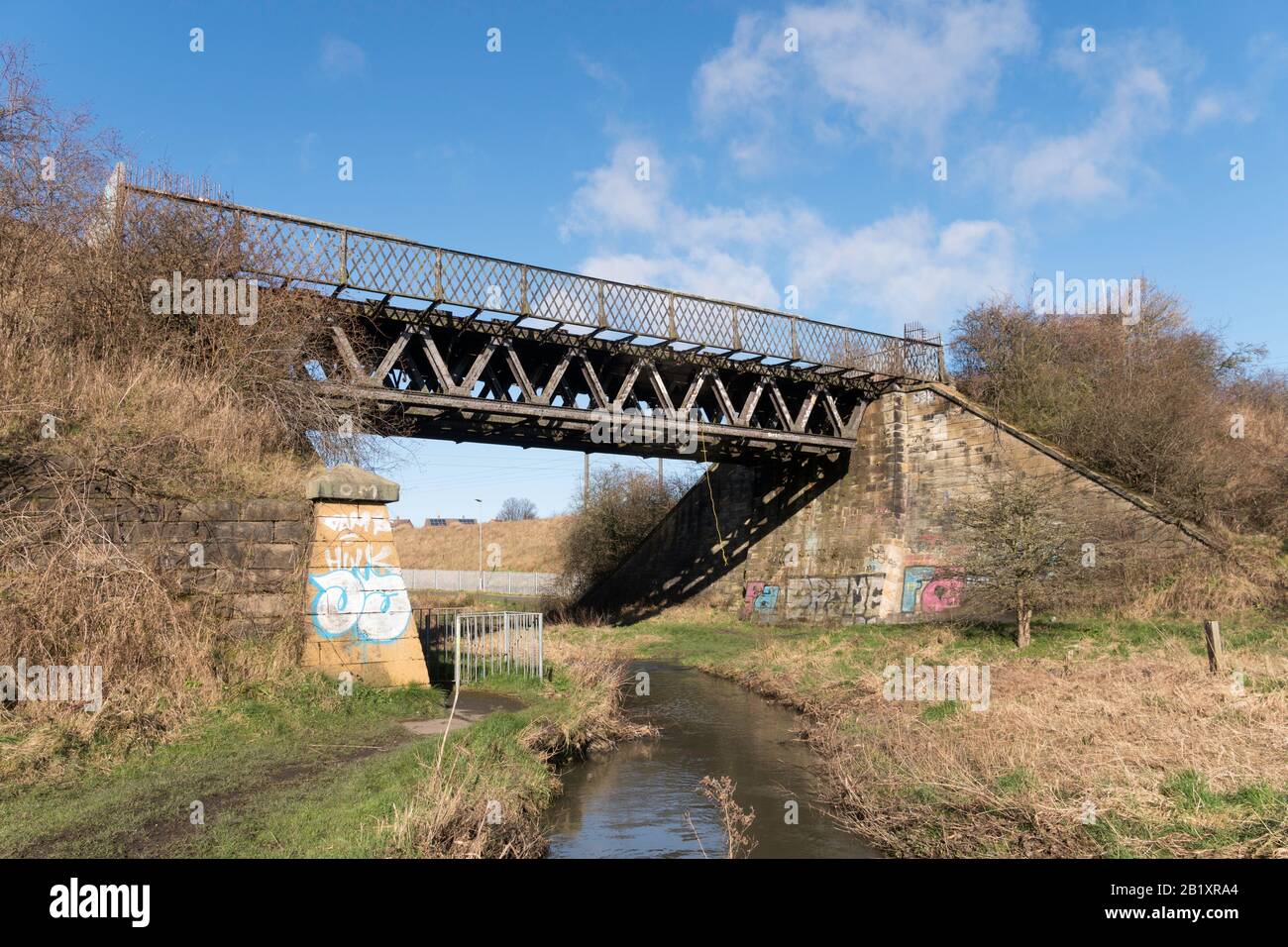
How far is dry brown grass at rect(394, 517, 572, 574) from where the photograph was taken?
70.3 m

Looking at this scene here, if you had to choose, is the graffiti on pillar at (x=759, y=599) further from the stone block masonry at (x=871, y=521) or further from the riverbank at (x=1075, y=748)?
the riverbank at (x=1075, y=748)

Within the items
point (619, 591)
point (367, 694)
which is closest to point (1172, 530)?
point (367, 694)

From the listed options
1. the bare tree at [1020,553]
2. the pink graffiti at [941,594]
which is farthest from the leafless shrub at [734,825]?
the pink graffiti at [941,594]

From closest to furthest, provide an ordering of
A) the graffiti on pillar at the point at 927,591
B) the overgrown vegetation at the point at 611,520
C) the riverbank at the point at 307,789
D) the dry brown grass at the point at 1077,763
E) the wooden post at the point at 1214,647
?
the riverbank at the point at 307,789 < the dry brown grass at the point at 1077,763 < the wooden post at the point at 1214,647 < the graffiti on pillar at the point at 927,591 < the overgrown vegetation at the point at 611,520

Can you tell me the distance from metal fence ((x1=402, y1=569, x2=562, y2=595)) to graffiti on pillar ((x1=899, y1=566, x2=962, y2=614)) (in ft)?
106

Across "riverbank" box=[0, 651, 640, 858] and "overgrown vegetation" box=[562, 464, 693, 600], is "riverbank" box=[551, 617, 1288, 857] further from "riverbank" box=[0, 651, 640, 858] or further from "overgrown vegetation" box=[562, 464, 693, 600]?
"overgrown vegetation" box=[562, 464, 693, 600]

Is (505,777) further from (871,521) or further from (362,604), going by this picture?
(871,521)

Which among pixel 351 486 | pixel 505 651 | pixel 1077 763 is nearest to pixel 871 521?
pixel 505 651

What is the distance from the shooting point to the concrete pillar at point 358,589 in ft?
40.0

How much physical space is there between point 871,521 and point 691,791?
1868 cm

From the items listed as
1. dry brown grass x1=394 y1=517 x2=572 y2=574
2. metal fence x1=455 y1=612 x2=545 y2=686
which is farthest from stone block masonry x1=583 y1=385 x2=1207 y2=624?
dry brown grass x1=394 y1=517 x2=572 y2=574

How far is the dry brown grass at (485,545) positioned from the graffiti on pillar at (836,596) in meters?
31.8
